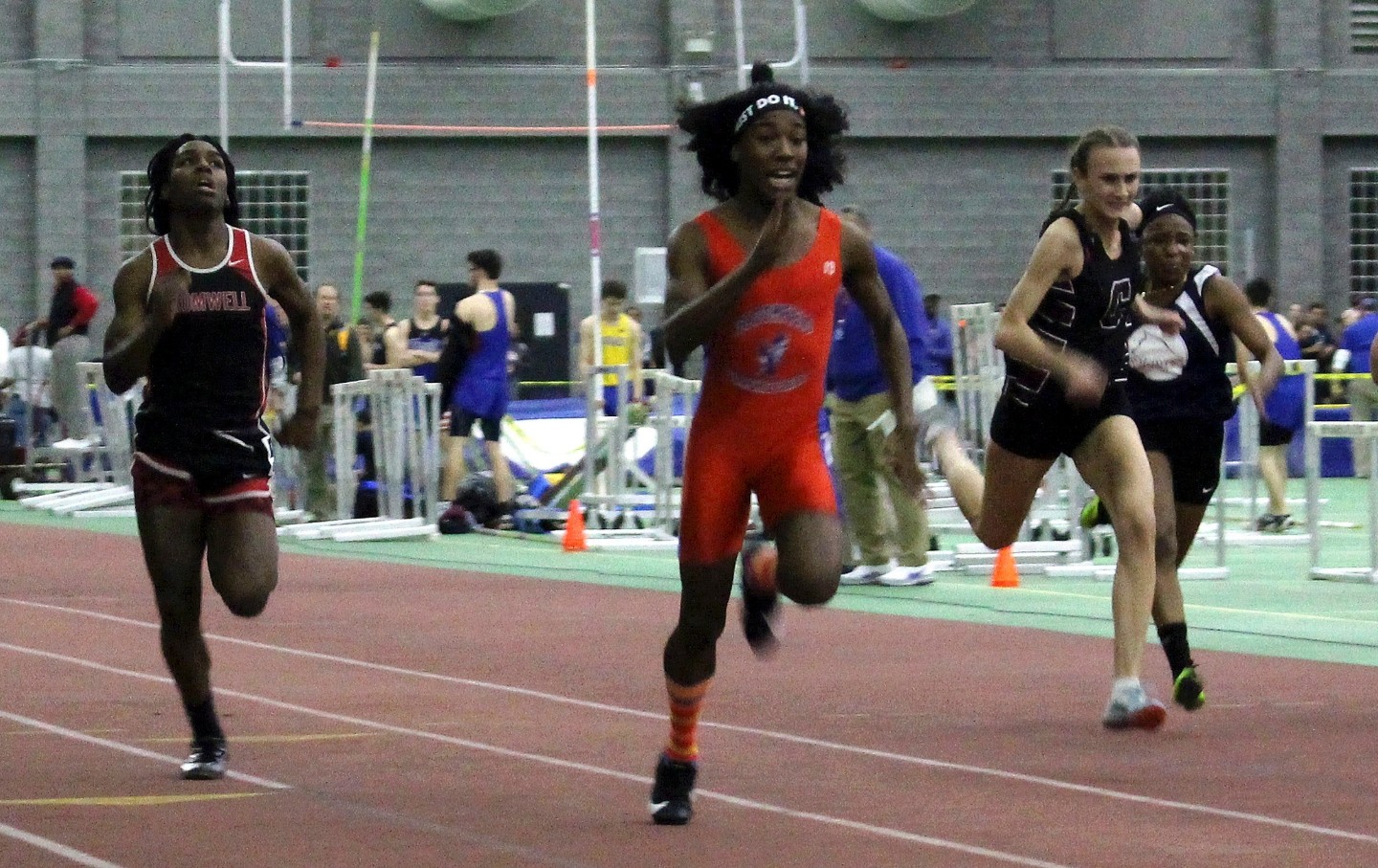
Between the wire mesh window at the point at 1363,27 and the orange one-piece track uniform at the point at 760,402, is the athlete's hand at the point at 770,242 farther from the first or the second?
the wire mesh window at the point at 1363,27

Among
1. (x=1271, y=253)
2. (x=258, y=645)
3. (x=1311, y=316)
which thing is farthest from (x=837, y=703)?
(x=1271, y=253)

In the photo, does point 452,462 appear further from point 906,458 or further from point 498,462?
point 906,458

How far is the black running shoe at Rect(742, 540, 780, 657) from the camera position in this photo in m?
7.07

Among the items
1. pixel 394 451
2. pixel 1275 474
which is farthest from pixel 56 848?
pixel 1275 474

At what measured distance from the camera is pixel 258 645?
1181 cm

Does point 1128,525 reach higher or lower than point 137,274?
lower

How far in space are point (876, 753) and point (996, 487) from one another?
132 cm

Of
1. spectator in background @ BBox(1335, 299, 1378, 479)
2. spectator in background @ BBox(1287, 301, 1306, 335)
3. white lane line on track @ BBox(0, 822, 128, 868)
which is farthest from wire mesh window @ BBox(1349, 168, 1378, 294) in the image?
white lane line on track @ BBox(0, 822, 128, 868)

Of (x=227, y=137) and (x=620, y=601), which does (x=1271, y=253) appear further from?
(x=620, y=601)

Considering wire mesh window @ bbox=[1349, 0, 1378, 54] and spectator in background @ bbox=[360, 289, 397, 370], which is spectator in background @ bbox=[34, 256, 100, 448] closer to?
spectator in background @ bbox=[360, 289, 397, 370]

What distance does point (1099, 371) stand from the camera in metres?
8.66

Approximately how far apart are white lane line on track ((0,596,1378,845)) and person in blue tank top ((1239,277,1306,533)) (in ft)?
30.3

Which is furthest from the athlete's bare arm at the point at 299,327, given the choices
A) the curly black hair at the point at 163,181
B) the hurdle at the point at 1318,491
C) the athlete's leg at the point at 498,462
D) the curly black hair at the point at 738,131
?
the athlete's leg at the point at 498,462

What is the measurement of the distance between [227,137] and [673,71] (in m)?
6.14
